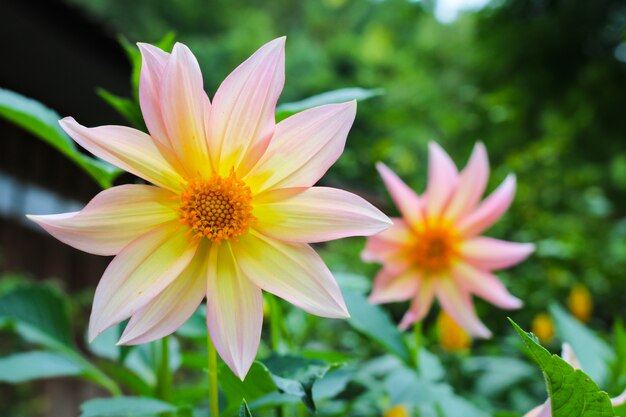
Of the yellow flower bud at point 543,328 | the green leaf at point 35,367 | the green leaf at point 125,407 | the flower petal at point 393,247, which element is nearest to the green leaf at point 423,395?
the flower petal at point 393,247

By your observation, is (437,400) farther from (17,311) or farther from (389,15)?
(389,15)

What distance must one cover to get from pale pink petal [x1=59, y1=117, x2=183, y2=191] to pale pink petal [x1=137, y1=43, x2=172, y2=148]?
1cm

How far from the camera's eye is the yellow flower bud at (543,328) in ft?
4.80

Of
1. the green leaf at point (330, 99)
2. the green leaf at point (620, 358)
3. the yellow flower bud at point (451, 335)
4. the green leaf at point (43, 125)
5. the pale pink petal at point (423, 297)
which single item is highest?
the green leaf at point (330, 99)

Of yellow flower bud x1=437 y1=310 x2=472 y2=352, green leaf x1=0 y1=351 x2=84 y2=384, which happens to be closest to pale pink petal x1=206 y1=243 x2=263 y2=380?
green leaf x1=0 y1=351 x2=84 y2=384

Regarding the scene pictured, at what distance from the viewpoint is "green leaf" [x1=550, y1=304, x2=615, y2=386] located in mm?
678

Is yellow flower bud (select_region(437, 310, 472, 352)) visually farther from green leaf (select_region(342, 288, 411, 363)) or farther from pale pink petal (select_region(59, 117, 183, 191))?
pale pink petal (select_region(59, 117, 183, 191))

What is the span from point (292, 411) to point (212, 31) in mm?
10797

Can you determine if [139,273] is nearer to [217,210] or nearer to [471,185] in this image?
[217,210]

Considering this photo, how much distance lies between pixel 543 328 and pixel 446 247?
910mm

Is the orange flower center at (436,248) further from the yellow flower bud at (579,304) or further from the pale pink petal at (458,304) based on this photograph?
the yellow flower bud at (579,304)

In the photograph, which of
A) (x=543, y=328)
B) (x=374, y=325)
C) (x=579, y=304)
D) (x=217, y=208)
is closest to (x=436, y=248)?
(x=374, y=325)

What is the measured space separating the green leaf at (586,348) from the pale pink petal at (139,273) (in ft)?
1.66

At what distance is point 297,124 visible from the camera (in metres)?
0.41
